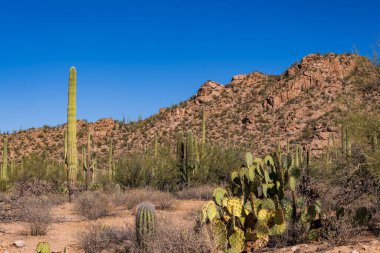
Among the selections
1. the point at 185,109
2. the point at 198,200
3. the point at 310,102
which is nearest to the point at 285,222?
the point at 198,200

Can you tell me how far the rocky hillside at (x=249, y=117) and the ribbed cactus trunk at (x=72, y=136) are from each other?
21.8m

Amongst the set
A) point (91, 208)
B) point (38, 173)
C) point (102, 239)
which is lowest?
point (102, 239)

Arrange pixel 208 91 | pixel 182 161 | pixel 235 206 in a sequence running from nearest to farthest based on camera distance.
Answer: pixel 235 206 → pixel 182 161 → pixel 208 91

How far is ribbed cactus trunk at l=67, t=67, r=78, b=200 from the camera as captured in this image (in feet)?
45.9

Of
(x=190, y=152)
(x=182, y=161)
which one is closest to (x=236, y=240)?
(x=190, y=152)

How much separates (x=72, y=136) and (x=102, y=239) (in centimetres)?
691

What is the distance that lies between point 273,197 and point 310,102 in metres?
35.8

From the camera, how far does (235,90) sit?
48750mm

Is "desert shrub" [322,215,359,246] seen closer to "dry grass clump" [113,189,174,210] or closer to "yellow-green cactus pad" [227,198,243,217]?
"yellow-green cactus pad" [227,198,243,217]

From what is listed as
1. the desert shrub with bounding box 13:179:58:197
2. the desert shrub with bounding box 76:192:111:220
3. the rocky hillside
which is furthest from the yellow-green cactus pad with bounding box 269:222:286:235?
the rocky hillside

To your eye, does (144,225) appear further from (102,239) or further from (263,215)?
(263,215)

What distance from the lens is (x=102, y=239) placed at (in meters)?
7.84

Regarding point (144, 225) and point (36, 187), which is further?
point (36, 187)

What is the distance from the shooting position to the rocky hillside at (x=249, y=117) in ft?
126
